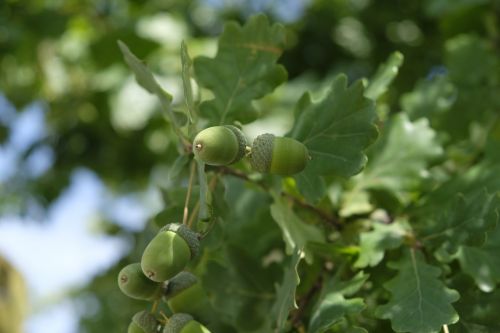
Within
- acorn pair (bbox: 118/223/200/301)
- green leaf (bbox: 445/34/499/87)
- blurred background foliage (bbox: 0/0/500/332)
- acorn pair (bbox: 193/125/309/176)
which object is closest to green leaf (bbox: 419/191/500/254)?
acorn pair (bbox: 193/125/309/176)

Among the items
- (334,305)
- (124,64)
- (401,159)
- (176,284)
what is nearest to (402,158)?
(401,159)

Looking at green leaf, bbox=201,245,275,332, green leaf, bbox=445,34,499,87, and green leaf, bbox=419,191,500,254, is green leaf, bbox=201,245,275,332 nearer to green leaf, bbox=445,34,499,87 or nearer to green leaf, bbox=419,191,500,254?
green leaf, bbox=419,191,500,254

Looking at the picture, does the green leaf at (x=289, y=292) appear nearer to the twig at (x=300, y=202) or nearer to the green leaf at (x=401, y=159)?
the twig at (x=300, y=202)

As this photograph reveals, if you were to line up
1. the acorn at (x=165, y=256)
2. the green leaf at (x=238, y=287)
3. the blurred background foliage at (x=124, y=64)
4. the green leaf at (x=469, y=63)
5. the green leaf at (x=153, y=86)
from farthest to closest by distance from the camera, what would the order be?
the blurred background foliage at (x=124, y=64) → the green leaf at (x=469, y=63) → the green leaf at (x=238, y=287) → the green leaf at (x=153, y=86) → the acorn at (x=165, y=256)

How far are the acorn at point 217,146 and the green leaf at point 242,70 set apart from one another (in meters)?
0.23

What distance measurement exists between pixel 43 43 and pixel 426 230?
2308 mm

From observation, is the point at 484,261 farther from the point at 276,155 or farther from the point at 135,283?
the point at 135,283

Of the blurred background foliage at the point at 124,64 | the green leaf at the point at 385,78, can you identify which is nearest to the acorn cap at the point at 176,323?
the green leaf at the point at 385,78

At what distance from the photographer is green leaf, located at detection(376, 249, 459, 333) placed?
32.9 inches

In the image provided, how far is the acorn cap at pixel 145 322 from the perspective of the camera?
2.71 feet

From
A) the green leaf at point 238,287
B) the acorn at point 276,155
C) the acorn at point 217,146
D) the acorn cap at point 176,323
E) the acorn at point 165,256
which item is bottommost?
the green leaf at point 238,287

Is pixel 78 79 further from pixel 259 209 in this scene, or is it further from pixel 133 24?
pixel 259 209

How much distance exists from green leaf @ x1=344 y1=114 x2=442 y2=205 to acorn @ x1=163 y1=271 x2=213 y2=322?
0.28 m

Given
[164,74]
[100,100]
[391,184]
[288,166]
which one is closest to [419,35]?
[164,74]
